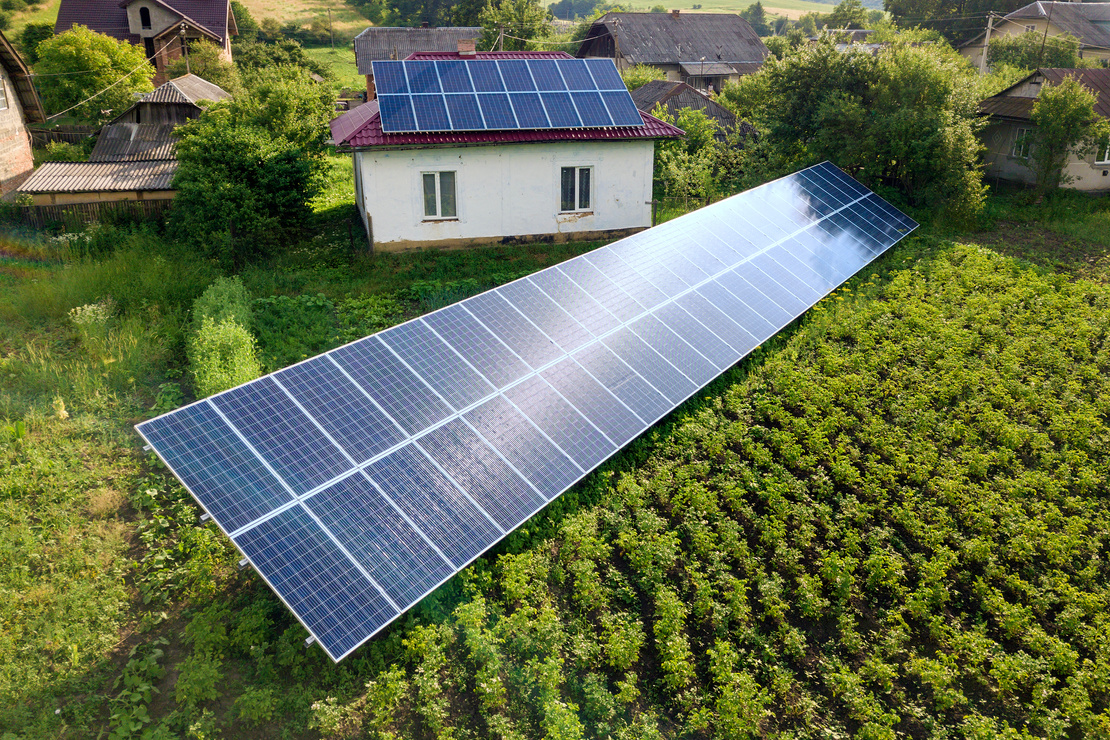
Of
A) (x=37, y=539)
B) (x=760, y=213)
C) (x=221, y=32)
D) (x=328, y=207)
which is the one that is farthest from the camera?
(x=221, y=32)

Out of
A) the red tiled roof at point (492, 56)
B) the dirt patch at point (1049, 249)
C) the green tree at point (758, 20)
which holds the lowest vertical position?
the green tree at point (758, 20)

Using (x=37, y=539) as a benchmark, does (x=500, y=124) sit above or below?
above

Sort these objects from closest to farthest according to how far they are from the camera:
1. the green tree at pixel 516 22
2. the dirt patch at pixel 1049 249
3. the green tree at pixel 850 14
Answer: the dirt patch at pixel 1049 249
the green tree at pixel 516 22
the green tree at pixel 850 14

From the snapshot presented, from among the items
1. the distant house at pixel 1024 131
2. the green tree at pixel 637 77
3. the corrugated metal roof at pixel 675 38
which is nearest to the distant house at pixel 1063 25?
the corrugated metal roof at pixel 675 38

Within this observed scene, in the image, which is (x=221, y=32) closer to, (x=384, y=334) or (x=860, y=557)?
(x=384, y=334)

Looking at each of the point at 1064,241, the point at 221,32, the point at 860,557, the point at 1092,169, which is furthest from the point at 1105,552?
the point at 221,32

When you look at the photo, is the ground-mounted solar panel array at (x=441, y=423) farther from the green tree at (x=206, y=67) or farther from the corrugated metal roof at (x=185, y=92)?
the green tree at (x=206, y=67)

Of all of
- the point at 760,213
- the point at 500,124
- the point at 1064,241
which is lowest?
the point at 1064,241
